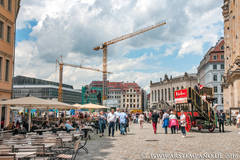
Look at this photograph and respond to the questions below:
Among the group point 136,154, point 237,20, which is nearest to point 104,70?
point 237,20

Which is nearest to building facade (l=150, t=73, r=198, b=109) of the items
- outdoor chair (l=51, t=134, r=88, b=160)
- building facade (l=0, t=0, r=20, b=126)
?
building facade (l=0, t=0, r=20, b=126)

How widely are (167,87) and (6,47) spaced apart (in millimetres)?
109730

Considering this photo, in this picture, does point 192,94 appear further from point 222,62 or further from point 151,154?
point 222,62

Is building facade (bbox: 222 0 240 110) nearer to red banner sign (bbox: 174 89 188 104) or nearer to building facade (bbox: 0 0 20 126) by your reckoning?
red banner sign (bbox: 174 89 188 104)

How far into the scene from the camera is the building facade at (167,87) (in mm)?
119188

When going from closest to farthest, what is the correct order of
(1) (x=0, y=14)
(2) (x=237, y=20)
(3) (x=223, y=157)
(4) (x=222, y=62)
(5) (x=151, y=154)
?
(3) (x=223, y=157)
(5) (x=151, y=154)
(1) (x=0, y=14)
(2) (x=237, y=20)
(4) (x=222, y=62)

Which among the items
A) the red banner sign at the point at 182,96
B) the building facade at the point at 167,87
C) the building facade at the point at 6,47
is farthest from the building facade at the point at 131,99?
the red banner sign at the point at 182,96

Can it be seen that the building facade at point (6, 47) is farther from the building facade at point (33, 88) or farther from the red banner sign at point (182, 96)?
the building facade at point (33, 88)

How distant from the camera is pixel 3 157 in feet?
20.7

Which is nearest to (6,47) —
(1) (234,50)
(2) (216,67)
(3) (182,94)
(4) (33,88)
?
(3) (182,94)

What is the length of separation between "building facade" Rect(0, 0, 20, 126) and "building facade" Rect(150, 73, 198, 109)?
93.1 meters

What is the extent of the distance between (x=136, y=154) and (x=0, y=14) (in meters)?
19.7

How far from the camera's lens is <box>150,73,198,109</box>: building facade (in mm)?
119188

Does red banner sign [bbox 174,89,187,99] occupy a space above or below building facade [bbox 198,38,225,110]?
below
